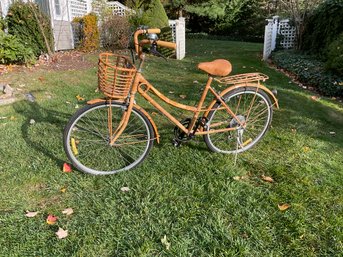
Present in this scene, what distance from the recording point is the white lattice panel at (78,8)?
10328mm

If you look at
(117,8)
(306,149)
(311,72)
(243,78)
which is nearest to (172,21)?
(117,8)

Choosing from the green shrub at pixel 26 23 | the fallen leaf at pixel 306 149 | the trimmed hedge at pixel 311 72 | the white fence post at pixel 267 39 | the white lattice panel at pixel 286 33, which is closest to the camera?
the fallen leaf at pixel 306 149

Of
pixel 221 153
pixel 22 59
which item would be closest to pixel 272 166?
pixel 221 153

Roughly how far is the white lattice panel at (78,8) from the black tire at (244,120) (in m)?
9.02

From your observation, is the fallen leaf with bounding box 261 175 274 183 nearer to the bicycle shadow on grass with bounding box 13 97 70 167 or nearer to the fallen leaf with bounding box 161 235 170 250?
the fallen leaf with bounding box 161 235 170 250

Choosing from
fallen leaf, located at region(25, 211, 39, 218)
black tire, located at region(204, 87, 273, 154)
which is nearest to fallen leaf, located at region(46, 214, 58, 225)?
fallen leaf, located at region(25, 211, 39, 218)

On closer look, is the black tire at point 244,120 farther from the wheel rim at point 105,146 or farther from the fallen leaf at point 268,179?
the wheel rim at point 105,146

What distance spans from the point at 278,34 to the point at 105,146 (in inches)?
381

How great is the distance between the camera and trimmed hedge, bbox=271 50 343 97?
5.90 metres

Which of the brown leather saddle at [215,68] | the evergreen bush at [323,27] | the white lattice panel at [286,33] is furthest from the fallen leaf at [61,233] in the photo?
the white lattice panel at [286,33]

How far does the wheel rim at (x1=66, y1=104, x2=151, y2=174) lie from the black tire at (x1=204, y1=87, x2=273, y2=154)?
2.28 ft

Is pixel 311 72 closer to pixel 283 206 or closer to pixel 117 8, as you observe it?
pixel 283 206

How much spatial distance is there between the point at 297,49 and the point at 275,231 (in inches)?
358

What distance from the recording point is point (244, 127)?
9.99ft
